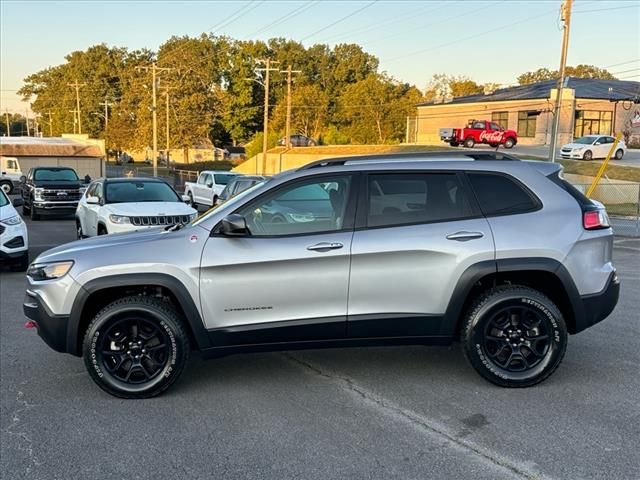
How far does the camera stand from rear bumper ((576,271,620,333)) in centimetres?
485

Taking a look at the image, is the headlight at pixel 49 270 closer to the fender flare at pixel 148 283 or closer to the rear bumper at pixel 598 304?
the fender flare at pixel 148 283

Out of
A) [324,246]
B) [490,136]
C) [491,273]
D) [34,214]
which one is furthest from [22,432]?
[490,136]

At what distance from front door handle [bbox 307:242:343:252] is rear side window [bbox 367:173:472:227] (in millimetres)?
323

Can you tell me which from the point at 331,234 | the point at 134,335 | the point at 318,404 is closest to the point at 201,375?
the point at 134,335

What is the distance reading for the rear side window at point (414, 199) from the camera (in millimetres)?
4789

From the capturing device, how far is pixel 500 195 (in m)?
4.91

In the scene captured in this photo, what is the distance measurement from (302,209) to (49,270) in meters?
2.00

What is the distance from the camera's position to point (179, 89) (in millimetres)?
63188

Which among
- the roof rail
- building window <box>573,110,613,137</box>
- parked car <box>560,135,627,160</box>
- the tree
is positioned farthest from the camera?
the tree

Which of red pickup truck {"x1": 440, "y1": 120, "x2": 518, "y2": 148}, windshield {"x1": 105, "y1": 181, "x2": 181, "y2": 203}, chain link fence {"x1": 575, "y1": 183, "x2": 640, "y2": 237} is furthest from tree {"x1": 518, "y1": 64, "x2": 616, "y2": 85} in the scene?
windshield {"x1": 105, "y1": 181, "x2": 181, "y2": 203}

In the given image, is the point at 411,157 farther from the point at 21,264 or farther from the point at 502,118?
the point at 502,118

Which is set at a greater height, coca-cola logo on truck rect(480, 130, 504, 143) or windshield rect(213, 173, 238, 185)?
coca-cola logo on truck rect(480, 130, 504, 143)

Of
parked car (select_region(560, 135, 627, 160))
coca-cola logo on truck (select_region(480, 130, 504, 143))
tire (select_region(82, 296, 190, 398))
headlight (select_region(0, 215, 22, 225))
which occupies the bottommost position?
tire (select_region(82, 296, 190, 398))

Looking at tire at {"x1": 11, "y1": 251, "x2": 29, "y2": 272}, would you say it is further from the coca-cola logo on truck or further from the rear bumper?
the coca-cola logo on truck
